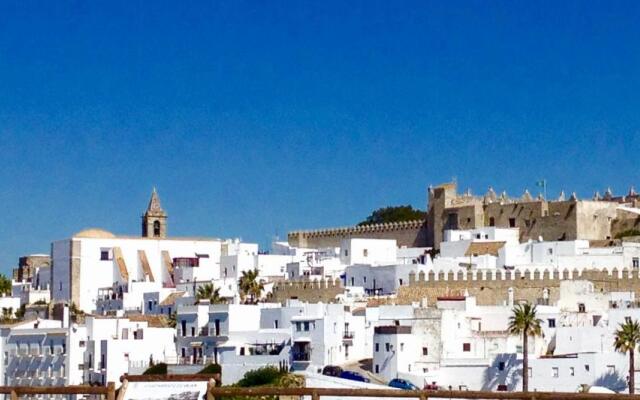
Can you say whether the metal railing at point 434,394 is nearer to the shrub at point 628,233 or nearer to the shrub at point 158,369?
the shrub at point 158,369

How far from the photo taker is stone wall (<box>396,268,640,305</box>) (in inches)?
1893

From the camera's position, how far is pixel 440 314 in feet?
143

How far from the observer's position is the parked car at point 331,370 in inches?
1634

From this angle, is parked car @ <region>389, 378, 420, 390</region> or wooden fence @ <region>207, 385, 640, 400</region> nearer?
wooden fence @ <region>207, 385, 640, 400</region>

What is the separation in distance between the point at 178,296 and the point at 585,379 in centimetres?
1994

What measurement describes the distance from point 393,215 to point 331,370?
33.6 meters

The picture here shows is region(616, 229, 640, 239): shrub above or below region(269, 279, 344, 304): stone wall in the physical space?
above

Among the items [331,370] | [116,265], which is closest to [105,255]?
[116,265]

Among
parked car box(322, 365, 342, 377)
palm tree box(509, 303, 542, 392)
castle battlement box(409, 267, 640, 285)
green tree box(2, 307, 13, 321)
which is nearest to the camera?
palm tree box(509, 303, 542, 392)

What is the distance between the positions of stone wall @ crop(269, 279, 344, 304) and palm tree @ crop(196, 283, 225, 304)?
251 cm

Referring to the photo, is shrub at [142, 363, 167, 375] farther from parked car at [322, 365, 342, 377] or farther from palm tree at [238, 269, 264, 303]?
palm tree at [238, 269, 264, 303]

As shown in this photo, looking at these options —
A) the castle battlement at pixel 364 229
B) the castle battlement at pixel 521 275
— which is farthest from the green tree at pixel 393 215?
the castle battlement at pixel 521 275

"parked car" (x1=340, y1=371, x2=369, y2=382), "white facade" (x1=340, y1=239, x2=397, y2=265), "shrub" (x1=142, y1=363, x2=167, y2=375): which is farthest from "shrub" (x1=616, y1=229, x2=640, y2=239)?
"shrub" (x1=142, y1=363, x2=167, y2=375)

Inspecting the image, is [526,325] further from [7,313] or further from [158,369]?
[7,313]
